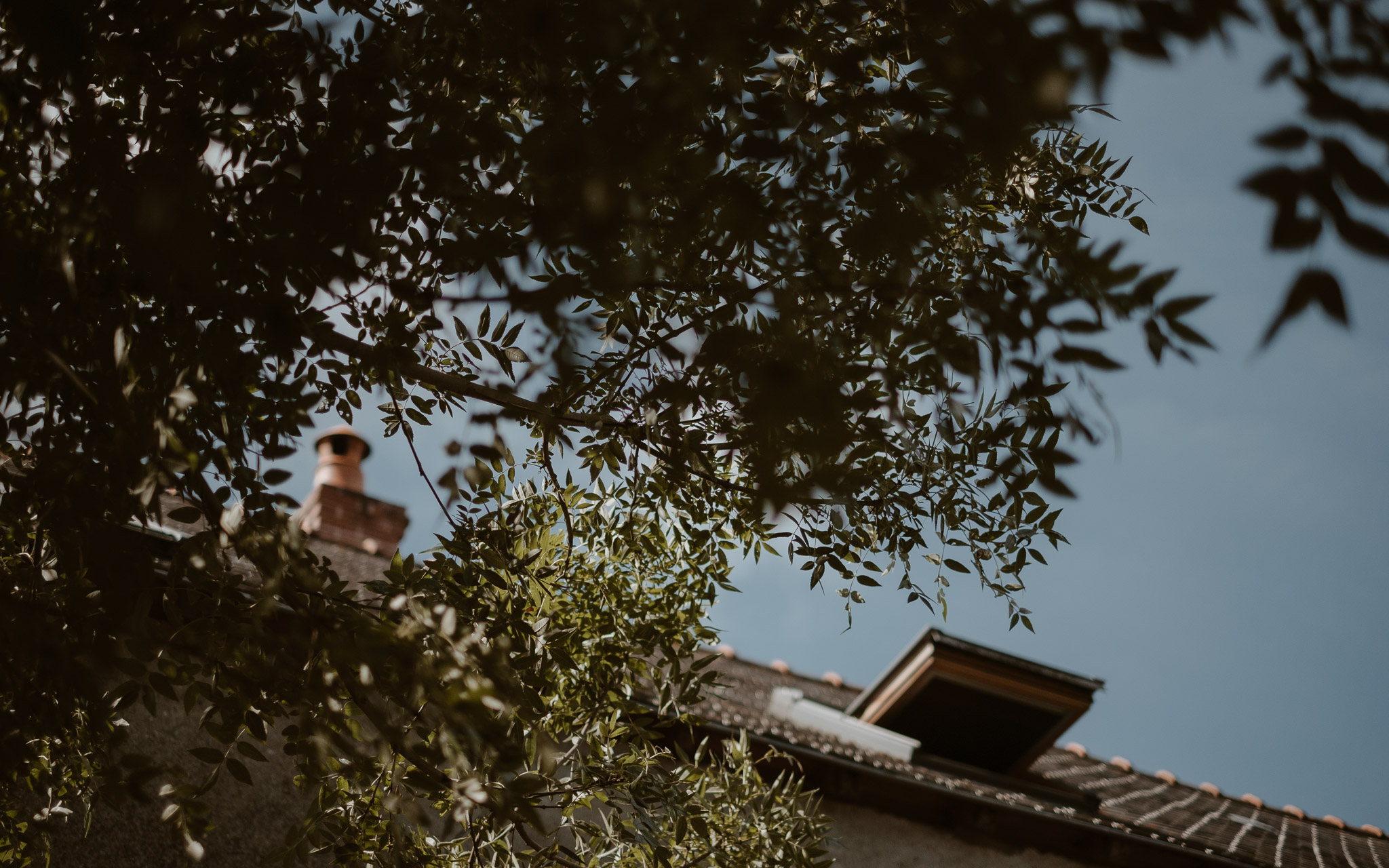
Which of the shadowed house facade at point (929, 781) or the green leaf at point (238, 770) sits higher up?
the shadowed house facade at point (929, 781)

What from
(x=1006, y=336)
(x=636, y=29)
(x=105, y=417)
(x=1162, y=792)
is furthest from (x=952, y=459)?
(x=1162, y=792)

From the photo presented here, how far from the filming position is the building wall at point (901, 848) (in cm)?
676

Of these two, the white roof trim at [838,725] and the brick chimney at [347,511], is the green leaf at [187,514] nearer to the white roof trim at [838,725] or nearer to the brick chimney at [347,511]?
the white roof trim at [838,725]

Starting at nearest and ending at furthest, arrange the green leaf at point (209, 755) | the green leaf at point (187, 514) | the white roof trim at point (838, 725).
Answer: the green leaf at point (187, 514)
the green leaf at point (209, 755)
the white roof trim at point (838, 725)

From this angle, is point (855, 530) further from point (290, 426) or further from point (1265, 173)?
point (1265, 173)

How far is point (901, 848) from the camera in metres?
6.91

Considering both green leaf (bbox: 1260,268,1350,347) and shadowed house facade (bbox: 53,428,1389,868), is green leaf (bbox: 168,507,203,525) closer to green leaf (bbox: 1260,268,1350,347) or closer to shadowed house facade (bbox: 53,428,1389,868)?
green leaf (bbox: 1260,268,1350,347)

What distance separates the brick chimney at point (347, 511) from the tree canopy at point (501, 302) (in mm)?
7359

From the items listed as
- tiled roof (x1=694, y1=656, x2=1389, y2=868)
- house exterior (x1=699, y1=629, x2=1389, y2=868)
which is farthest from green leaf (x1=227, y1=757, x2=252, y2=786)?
house exterior (x1=699, y1=629, x2=1389, y2=868)

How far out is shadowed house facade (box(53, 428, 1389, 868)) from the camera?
218 inches

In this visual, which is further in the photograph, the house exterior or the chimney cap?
the chimney cap

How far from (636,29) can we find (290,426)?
1249 millimetres

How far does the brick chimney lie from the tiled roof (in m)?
4.02

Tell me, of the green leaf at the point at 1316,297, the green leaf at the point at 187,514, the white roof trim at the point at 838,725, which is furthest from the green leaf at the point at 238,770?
the white roof trim at the point at 838,725
